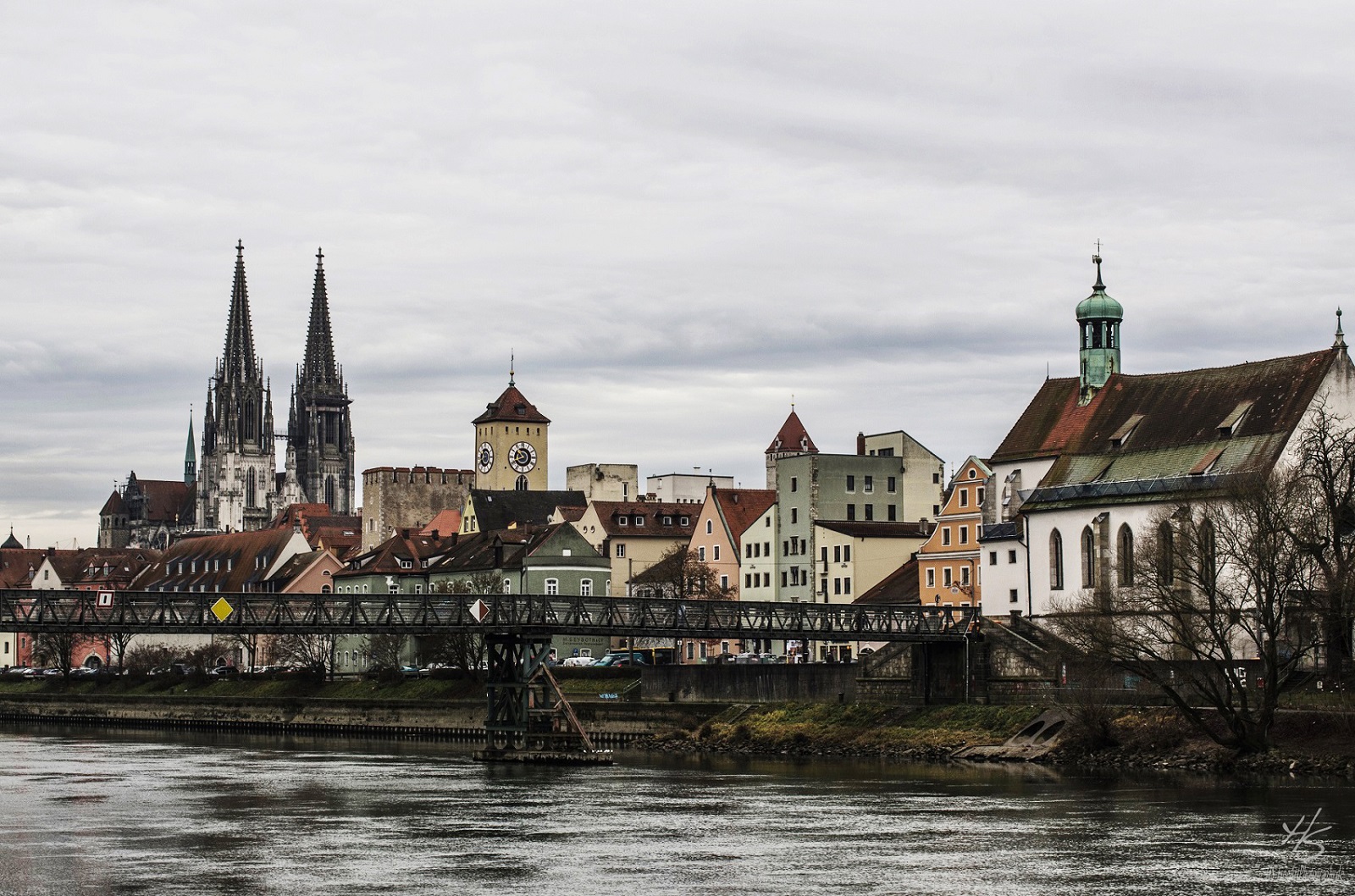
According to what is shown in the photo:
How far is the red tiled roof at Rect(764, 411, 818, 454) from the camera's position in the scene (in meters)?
189

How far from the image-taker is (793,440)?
18938cm

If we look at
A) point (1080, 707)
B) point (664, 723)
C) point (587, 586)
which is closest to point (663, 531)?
point (587, 586)

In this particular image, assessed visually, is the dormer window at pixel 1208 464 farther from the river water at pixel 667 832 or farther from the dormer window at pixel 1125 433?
the river water at pixel 667 832

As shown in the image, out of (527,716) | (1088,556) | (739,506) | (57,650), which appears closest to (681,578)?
(739,506)

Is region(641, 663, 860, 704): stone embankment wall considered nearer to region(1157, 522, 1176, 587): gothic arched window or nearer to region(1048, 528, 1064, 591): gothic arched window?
region(1048, 528, 1064, 591): gothic arched window

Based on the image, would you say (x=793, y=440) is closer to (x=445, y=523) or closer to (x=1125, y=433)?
(x=445, y=523)

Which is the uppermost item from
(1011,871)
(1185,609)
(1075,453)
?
(1075,453)

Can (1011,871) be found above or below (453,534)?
below

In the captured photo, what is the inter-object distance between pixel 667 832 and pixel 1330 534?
34269 millimetres

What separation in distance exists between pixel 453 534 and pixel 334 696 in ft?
111

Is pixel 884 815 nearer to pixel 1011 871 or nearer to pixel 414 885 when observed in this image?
pixel 1011 871

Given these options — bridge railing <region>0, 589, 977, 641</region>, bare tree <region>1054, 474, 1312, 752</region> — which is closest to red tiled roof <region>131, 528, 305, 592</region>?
bridge railing <region>0, 589, 977, 641</region>

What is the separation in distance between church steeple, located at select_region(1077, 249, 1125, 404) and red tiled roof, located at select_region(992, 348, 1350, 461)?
0.91m

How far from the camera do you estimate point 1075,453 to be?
320 ft
